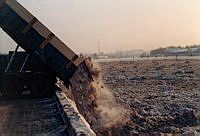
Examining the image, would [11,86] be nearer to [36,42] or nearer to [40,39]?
[36,42]

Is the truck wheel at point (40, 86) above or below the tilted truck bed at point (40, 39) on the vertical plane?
below

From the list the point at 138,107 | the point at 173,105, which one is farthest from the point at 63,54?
the point at 173,105

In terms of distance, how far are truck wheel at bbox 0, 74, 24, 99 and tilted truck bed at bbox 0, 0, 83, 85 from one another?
1.30 meters

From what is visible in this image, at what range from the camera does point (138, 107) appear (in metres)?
13.6

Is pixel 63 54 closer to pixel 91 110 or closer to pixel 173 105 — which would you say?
pixel 91 110

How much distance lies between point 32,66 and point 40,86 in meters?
0.93

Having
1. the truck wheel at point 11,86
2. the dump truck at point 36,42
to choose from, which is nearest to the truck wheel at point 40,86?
the dump truck at point 36,42

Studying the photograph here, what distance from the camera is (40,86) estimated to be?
12.0 meters

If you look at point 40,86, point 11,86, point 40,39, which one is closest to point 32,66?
point 40,86

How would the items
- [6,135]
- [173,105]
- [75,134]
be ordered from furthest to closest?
[173,105] → [6,135] → [75,134]

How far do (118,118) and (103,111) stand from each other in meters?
0.64

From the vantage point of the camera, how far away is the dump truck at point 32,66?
10344 mm

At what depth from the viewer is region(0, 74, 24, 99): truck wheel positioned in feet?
38.3

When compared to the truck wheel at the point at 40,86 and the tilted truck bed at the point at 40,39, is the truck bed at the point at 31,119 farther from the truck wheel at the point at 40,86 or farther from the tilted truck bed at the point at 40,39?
the tilted truck bed at the point at 40,39
